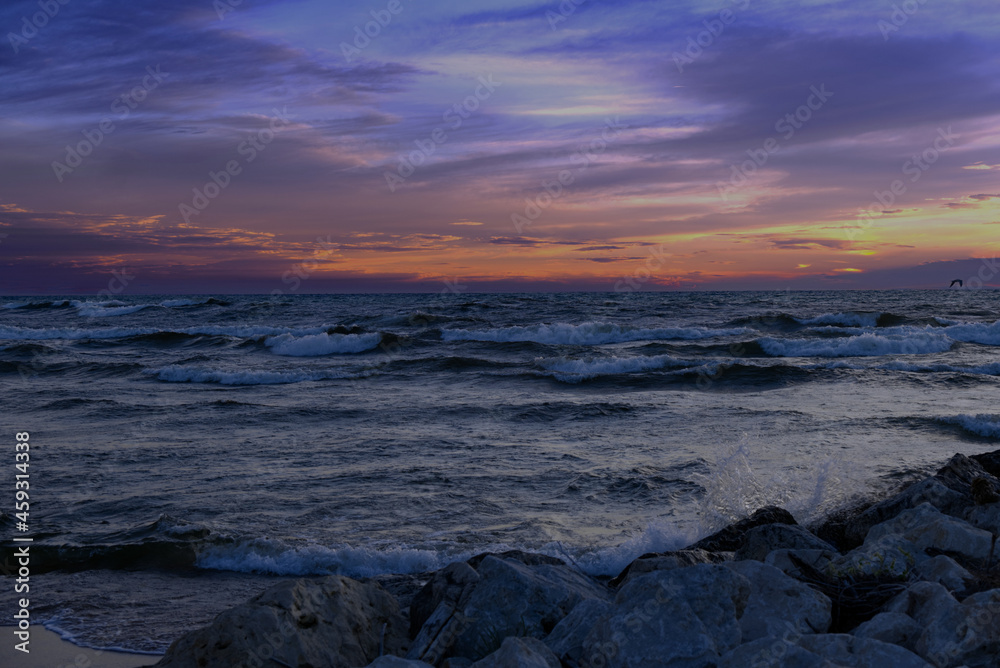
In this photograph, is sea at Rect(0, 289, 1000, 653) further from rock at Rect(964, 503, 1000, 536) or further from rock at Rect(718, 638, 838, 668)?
rock at Rect(718, 638, 838, 668)

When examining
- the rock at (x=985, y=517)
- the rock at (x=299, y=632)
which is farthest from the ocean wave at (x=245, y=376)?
the rock at (x=985, y=517)

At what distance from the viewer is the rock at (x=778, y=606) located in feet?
10.8

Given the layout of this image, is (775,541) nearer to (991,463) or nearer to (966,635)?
(966,635)

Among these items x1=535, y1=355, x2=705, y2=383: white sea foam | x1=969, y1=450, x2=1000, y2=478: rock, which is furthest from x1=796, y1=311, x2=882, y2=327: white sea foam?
x1=969, y1=450, x2=1000, y2=478: rock

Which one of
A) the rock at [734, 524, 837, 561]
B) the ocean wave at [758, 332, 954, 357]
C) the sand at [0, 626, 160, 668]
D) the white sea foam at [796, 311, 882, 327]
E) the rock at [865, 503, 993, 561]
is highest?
the white sea foam at [796, 311, 882, 327]

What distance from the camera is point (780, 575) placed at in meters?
3.57

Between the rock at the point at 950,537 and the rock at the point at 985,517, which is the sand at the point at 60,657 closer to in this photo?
the rock at the point at 950,537

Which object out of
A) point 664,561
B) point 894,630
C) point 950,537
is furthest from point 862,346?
point 894,630

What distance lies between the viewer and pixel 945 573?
3.88 meters

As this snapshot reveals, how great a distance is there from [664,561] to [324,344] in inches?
807

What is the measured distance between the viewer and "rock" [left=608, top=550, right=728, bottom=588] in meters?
4.14

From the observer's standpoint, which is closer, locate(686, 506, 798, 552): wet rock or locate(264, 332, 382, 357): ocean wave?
locate(686, 506, 798, 552): wet rock

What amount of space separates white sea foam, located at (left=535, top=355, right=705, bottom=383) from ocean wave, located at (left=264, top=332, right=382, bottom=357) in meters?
7.34

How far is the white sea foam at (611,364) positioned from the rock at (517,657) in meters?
13.9
